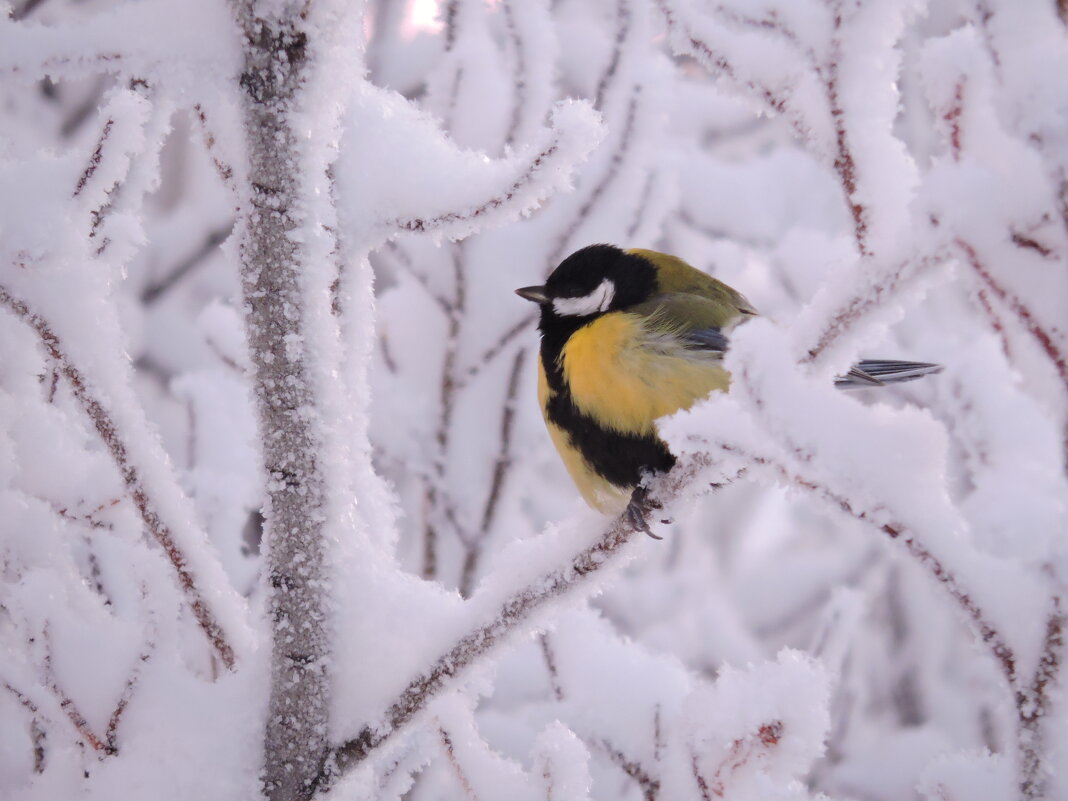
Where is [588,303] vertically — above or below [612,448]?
above

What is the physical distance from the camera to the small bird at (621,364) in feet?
5.81

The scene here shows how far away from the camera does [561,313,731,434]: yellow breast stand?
1.76 meters

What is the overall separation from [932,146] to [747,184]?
1.40 meters

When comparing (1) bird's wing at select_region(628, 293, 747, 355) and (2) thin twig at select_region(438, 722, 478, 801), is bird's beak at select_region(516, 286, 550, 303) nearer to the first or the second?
(1) bird's wing at select_region(628, 293, 747, 355)

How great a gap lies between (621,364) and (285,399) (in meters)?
0.96

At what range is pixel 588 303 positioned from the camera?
214cm

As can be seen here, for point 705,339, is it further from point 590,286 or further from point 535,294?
point 535,294

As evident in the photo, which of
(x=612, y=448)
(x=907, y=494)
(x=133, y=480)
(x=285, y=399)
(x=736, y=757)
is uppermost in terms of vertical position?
(x=907, y=494)

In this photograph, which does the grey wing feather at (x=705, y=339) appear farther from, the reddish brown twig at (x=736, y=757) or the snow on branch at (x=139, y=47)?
the snow on branch at (x=139, y=47)

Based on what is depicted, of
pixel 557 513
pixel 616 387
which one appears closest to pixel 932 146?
pixel 557 513

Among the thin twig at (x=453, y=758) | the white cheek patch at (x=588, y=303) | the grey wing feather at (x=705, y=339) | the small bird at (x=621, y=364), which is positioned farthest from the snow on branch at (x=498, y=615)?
the white cheek patch at (x=588, y=303)

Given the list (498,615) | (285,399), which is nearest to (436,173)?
(285,399)

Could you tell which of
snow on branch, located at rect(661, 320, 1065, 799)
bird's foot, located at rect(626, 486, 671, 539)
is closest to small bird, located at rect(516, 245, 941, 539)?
bird's foot, located at rect(626, 486, 671, 539)

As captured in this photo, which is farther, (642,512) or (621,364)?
(621,364)
